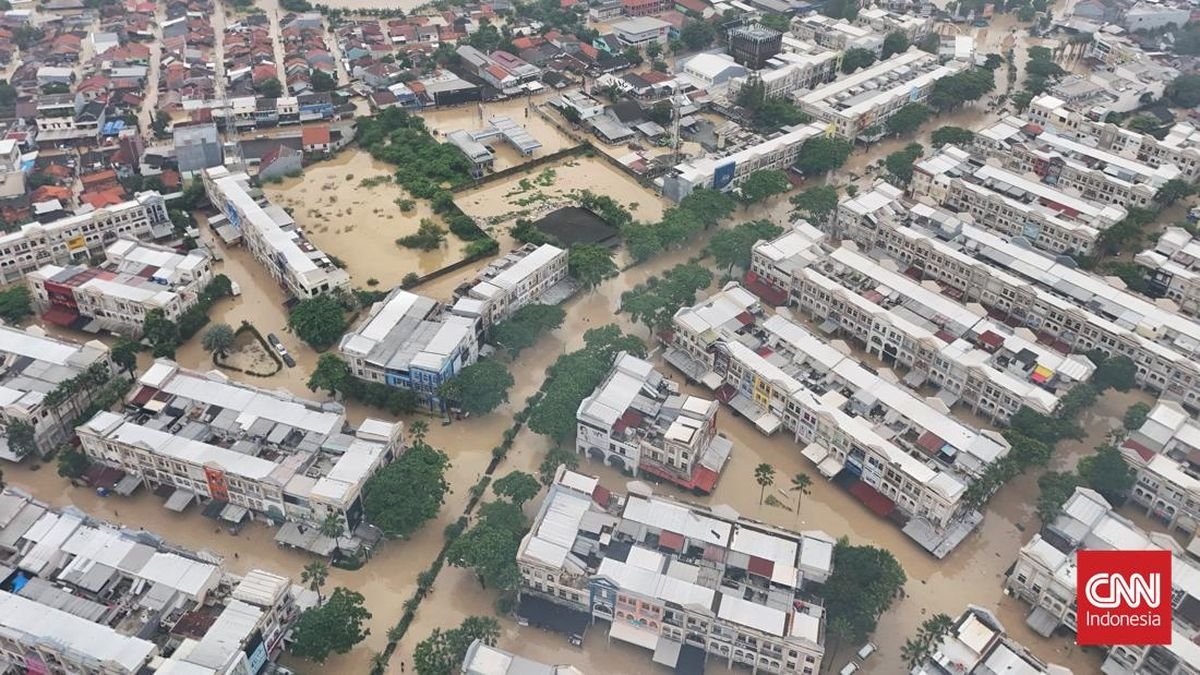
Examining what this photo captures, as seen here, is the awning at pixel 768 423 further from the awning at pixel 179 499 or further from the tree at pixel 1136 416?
the awning at pixel 179 499

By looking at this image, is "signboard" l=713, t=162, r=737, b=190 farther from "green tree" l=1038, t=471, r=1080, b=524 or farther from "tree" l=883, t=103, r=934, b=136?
"green tree" l=1038, t=471, r=1080, b=524

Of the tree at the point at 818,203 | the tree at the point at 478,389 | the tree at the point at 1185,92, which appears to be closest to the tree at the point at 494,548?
the tree at the point at 478,389

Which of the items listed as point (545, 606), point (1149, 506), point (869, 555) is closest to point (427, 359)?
point (545, 606)

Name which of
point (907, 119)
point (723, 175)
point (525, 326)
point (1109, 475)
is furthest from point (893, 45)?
point (1109, 475)

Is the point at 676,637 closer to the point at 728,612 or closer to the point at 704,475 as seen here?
the point at 728,612

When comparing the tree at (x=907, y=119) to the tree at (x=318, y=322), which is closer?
the tree at (x=318, y=322)

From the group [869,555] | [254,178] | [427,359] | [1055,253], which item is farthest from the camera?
Result: [254,178]
